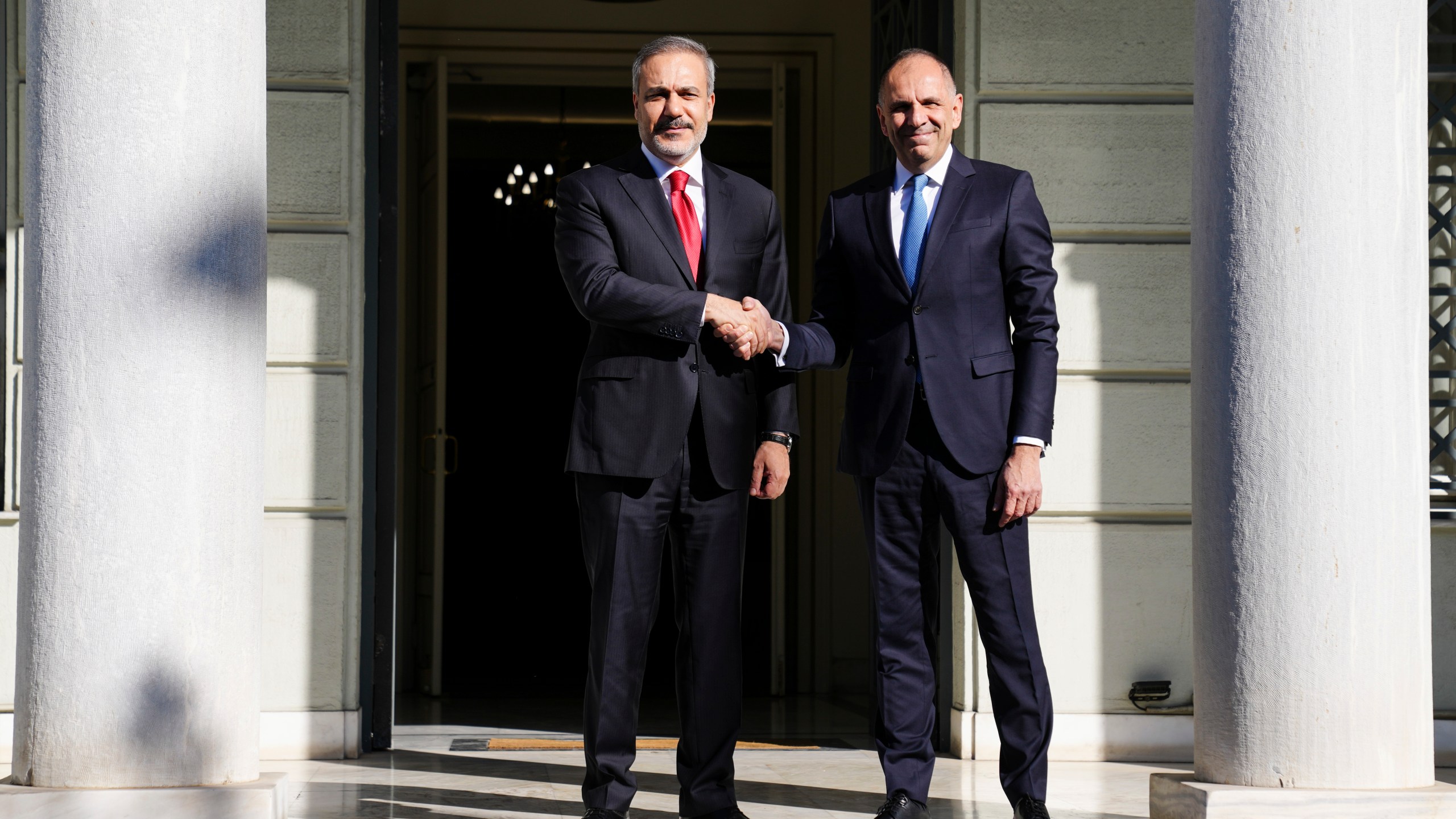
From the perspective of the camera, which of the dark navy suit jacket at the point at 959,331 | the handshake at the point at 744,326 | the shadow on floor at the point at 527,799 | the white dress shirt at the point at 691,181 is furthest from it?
the shadow on floor at the point at 527,799

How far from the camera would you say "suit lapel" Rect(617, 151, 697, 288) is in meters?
3.69

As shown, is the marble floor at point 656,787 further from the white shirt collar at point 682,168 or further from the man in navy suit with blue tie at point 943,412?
the white shirt collar at point 682,168

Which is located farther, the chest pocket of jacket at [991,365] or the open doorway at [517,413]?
the open doorway at [517,413]

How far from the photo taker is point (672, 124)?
367 cm

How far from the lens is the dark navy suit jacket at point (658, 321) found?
3.59 meters

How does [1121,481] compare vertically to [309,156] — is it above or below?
below


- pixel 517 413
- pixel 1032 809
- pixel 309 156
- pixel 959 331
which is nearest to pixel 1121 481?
pixel 959 331

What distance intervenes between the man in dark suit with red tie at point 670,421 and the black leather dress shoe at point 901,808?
40 cm

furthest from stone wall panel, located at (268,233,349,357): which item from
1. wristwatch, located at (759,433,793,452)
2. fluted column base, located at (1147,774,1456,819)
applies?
fluted column base, located at (1147,774,1456,819)

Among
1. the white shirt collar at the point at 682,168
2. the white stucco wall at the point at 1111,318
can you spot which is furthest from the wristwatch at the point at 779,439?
the white stucco wall at the point at 1111,318

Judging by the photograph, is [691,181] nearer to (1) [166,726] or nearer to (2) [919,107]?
(2) [919,107]

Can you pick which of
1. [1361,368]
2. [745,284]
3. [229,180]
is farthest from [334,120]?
[1361,368]

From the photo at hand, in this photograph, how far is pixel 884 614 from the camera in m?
3.69

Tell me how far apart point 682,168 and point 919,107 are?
635mm
